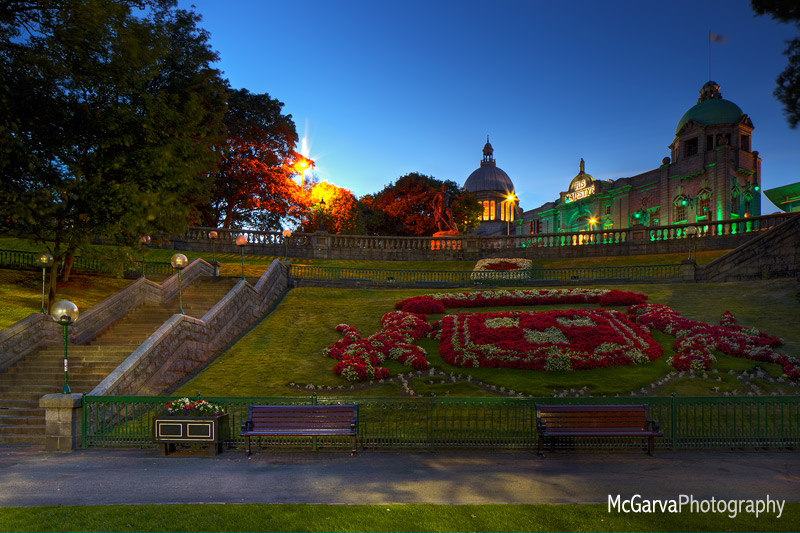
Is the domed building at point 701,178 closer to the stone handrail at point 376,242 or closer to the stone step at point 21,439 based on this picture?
the stone handrail at point 376,242

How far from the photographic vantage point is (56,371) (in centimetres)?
1455

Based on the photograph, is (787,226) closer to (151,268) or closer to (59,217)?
(59,217)

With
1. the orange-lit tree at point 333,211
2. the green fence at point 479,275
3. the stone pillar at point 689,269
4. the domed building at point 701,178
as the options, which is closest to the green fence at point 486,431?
the stone pillar at point 689,269

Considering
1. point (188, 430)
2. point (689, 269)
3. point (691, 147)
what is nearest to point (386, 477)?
point (188, 430)

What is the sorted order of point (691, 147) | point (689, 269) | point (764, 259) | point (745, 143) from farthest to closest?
point (691, 147), point (745, 143), point (689, 269), point (764, 259)

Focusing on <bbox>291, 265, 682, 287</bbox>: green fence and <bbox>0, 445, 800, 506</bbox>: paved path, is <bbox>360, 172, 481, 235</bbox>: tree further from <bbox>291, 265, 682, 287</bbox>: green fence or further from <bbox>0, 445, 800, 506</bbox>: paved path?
<bbox>0, 445, 800, 506</bbox>: paved path

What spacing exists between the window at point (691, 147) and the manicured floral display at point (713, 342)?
57.1 m

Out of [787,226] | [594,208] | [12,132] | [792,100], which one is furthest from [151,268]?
[594,208]

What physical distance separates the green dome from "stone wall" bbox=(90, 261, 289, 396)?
2564 inches

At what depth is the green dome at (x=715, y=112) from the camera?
2510 inches

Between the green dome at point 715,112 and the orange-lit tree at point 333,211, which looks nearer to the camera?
the orange-lit tree at point 333,211

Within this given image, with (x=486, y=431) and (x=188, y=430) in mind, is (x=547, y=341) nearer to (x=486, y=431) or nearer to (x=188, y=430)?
(x=486, y=431)

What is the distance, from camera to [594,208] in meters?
79.5

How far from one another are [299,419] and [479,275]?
20.0 m
